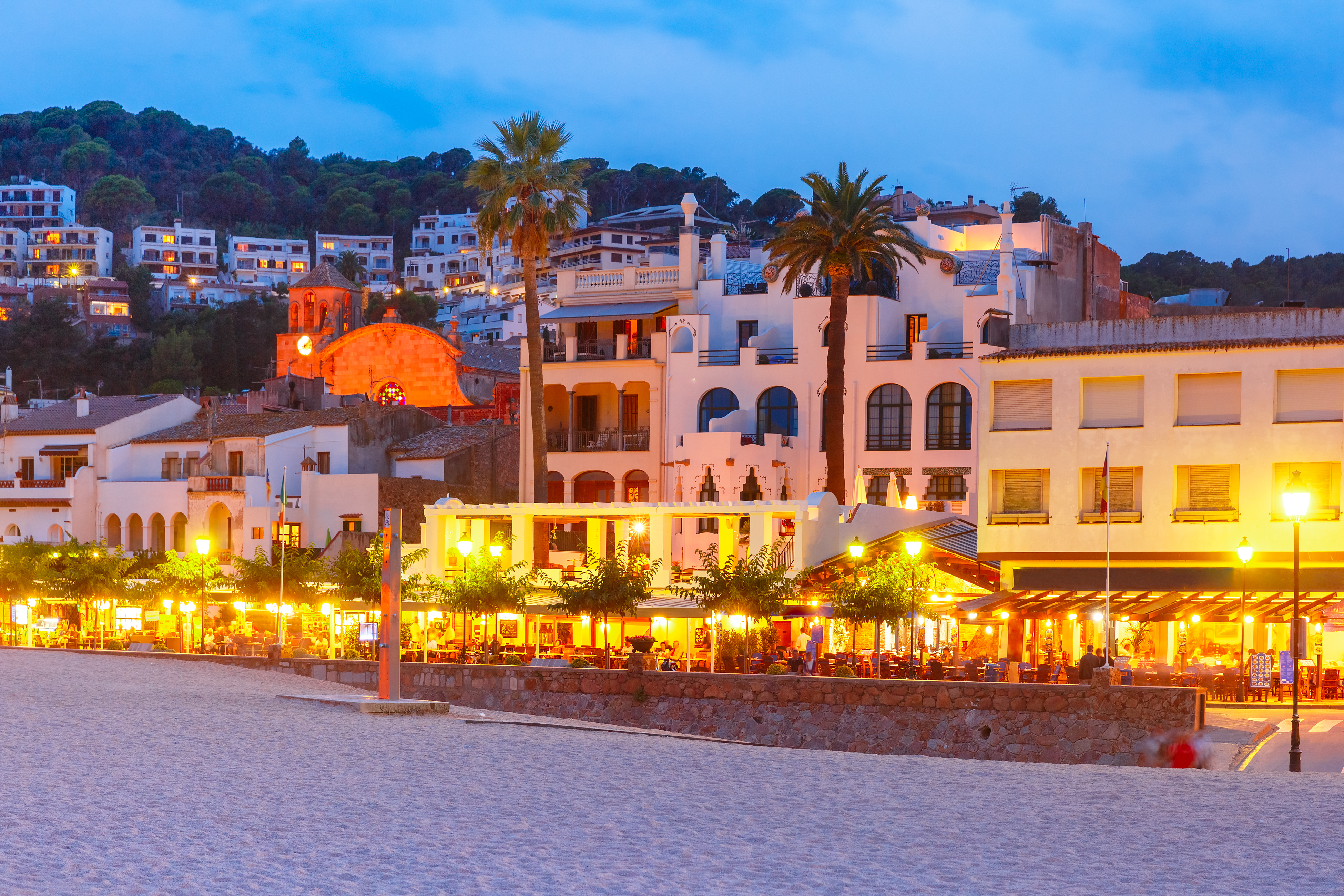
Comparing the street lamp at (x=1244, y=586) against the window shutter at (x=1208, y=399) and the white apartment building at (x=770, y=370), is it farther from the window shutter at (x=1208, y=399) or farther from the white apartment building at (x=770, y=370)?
the white apartment building at (x=770, y=370)

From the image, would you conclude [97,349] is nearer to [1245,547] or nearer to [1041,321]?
[1041,321]

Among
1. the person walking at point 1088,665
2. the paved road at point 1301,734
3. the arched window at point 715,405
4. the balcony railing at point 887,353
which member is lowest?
the paved road at point 1301,734

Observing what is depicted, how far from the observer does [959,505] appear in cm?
5169

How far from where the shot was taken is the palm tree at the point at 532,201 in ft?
176

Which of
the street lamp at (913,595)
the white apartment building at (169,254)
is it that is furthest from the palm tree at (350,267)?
the street lamp at (913,595)

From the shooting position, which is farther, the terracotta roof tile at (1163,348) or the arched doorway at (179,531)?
the arched doorway at (179,531)

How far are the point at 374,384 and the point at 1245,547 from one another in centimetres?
5452

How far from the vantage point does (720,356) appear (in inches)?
2256

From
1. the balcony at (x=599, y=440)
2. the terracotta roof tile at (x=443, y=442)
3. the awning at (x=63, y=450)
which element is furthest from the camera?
the awning at (x=63, y=450)

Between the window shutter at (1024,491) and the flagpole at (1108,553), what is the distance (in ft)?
6.18

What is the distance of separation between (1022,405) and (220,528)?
3141cm

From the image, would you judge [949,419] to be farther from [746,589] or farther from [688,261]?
[746,589]

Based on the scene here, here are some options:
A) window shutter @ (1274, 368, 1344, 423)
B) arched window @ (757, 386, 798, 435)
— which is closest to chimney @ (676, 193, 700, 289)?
arched window @ (757, 386, 798, 435)

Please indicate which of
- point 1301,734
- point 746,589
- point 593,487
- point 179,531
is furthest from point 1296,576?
point 179,531
